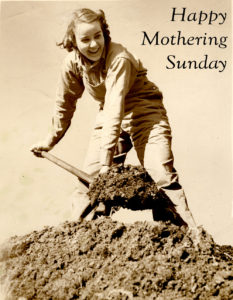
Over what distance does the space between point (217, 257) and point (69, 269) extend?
1002 mm

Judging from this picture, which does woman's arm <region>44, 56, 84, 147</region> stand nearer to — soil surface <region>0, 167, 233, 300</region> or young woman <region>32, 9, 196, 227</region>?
young woman <region>32, 9, 196, 227</region>

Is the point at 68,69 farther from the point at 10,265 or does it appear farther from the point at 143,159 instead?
the point at 10,265

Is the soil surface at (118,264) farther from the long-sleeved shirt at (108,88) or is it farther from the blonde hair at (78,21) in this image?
the blonde hair at (78,21)

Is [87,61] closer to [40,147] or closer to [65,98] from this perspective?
[65,98]

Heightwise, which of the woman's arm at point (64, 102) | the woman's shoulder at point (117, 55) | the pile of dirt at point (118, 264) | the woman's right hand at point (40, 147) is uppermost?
the woman's shoulder at point (117, 55)

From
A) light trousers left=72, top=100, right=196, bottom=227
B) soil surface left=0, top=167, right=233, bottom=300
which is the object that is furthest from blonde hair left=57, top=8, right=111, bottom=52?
soil surface left=0, top=167, right=233, bottom=300

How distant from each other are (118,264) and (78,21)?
1984 mm

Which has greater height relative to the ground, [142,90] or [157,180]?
[142,90]

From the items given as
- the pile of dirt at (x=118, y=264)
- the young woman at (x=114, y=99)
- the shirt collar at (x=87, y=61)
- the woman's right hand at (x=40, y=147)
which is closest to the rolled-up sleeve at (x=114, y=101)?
the young woman at (x=114, y=99)

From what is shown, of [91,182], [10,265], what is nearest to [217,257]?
[91,182]

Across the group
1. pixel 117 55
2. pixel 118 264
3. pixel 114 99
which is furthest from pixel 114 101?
pixel 118 264

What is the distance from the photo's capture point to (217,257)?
3.51m

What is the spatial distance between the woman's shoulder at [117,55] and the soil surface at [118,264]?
0.98 meters

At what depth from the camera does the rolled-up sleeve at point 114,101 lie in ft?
13.1
